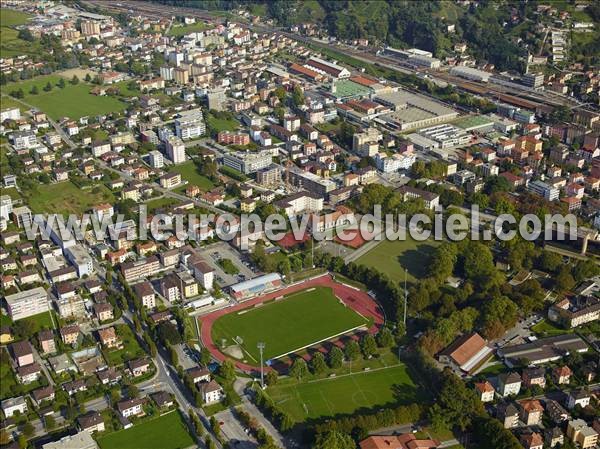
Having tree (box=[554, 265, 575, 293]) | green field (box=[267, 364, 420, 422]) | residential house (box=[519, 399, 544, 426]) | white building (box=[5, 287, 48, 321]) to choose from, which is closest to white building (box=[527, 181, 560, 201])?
tree (box=[554, 265, 575, 293])

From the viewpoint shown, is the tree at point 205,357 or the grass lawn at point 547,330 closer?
the tree at point 205,357

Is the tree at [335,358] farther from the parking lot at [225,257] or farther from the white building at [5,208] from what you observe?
the white building at [5,208]

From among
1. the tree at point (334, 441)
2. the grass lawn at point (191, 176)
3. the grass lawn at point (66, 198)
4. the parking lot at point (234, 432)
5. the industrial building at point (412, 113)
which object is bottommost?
the parking lot at point (234, 432)

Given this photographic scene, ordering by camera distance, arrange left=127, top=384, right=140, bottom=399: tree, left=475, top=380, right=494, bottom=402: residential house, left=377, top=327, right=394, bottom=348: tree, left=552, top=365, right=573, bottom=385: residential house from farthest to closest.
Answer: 1. left=377, top=327, right=394, bottom=348: tree
2. left=552, top=365, right=573, bottom=385: residential house
3. left=127, top=384, right=140, bottom=399: tree
4. left=475, top=380, right=494, bottom=402: residential house

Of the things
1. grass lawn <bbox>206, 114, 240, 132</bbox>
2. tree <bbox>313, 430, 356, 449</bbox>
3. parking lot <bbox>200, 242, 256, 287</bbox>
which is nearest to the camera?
tree <bbox>313, 430, 356, 449</bbox>

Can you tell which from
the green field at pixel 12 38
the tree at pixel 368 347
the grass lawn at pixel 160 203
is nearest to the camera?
the tree at pixel 368 347

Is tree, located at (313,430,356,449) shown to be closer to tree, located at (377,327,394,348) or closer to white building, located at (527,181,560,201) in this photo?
tree, located at (377,327,394,348)

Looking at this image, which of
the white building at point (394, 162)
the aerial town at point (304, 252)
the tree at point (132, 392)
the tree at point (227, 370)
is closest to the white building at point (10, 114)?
the aerial town at point (304, 252)
